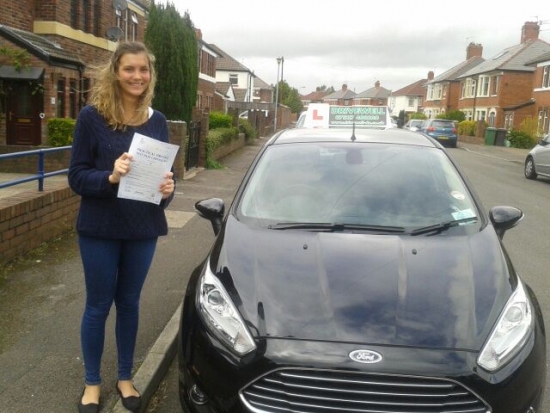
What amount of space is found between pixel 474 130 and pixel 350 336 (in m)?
43.7

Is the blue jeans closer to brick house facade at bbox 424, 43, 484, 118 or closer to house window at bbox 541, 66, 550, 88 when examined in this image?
house window at bbox 541, 66, 550, 88

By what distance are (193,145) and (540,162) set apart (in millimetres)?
9785

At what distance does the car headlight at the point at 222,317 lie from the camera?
255cm

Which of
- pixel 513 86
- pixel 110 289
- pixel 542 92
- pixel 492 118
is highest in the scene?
Answer: pixel 513 86

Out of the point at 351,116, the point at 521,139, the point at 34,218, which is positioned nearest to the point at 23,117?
the point at 351,116

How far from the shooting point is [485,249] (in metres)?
3.18

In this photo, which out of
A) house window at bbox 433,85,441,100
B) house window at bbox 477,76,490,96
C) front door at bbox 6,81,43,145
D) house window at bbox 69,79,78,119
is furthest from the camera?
house window at bbox 433,85,441,100

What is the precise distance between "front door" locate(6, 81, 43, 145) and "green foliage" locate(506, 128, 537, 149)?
28.0 metres

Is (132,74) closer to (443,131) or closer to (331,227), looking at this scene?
(331,227)

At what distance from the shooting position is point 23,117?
16203mm

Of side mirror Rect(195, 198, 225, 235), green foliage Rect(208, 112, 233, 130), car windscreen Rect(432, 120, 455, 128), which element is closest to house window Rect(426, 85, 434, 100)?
car windscreen Rect(432, 120, 455, 128)

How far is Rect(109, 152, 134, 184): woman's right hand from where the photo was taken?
9.12 feet

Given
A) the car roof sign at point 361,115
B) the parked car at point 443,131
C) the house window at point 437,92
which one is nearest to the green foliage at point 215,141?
the car roof sign at point 361,115

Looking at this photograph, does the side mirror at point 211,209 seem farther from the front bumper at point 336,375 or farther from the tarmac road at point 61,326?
the front bumper at point 336,375
